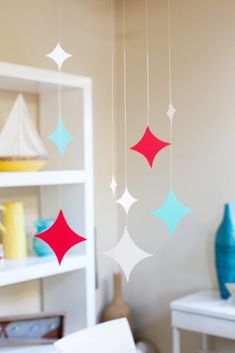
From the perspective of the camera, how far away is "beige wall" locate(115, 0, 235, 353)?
303cm

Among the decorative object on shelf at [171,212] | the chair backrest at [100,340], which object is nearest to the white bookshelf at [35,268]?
the chair backrest at [100,340]

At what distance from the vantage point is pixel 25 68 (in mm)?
2510

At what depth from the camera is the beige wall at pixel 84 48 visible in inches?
112

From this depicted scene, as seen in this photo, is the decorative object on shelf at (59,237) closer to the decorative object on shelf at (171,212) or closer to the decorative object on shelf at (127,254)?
the decorative object on shelf at (127,254)

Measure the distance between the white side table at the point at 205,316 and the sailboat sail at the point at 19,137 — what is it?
1.09 meters

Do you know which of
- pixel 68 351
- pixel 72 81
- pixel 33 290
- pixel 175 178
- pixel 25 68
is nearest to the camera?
pixel 68 351

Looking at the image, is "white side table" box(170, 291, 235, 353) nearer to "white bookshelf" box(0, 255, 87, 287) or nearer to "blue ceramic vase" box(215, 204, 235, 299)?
"blue ceramic vase" box(215, 204, 235, 299)

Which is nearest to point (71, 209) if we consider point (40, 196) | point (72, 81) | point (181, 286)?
point (40, 196)

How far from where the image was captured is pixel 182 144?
320cm

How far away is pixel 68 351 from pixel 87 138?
1.18 meters

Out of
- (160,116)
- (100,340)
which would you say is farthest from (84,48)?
(100,340)

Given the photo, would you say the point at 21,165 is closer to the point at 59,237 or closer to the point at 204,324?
the point at 59,237

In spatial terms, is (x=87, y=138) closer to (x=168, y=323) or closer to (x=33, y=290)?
(x=33, y=290)

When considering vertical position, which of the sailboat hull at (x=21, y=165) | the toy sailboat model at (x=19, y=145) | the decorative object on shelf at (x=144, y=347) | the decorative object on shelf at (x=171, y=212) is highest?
the toy sailboat model at (x=19, y=145)
